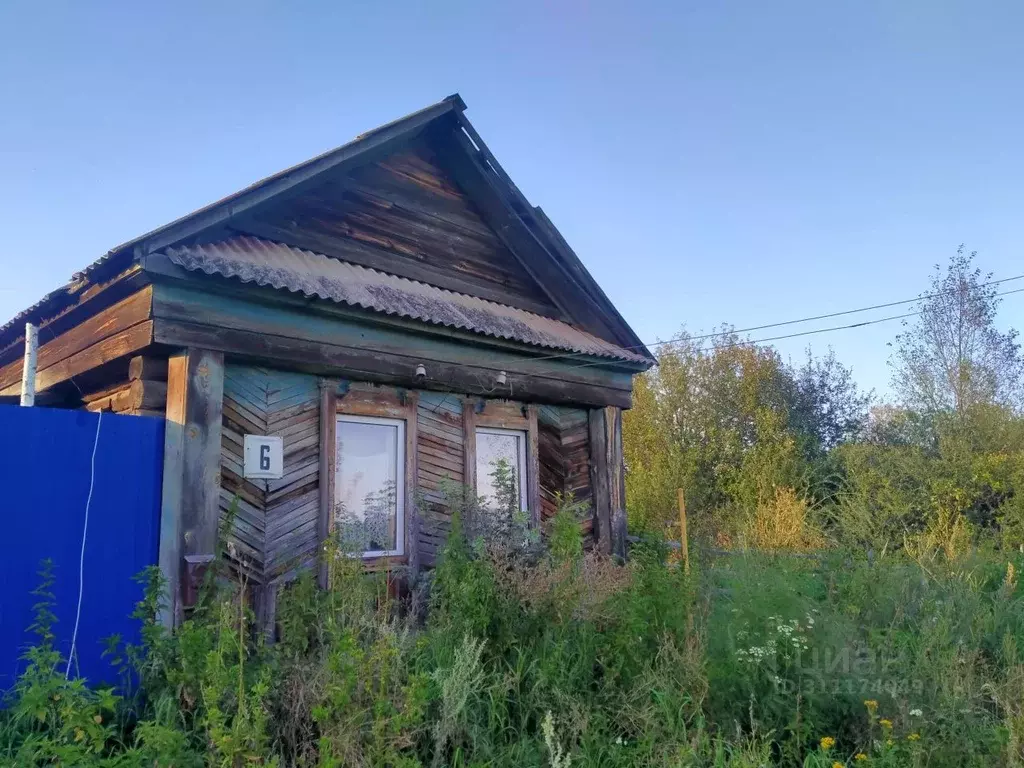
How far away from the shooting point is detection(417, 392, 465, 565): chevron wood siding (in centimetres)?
684

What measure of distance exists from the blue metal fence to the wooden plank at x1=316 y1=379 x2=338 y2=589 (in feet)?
4.45

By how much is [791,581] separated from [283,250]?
5.25 m

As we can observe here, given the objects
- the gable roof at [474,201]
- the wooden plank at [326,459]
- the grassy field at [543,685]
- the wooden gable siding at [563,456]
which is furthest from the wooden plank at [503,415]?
the grassy field at [543,685]

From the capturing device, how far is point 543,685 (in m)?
A: 4.04

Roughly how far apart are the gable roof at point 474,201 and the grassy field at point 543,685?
2.68 metres

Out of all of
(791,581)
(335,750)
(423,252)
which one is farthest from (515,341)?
(335,750)

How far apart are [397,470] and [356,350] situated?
3.99 ft

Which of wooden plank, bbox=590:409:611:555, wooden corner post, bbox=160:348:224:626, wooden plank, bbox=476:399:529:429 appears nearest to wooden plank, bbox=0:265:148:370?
wooden corner post, bbox=160:348:224:626

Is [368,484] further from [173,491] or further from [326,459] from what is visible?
[173,491]

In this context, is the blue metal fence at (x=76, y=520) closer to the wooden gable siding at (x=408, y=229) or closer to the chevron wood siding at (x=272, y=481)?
the chevron wood siding at (x=272, y=481)

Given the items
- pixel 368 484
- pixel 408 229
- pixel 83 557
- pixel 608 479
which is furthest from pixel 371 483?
pixel 608 479

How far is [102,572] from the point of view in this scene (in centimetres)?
479

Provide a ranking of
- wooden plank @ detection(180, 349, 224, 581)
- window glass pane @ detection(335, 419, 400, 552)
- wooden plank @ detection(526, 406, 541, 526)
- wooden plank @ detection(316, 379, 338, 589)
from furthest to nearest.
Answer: wooden plank @ detection(526, 406, 541, 526) < window glass pane @ detection(335, 419, 400, 552) < wooden plank @ detection(316, 379, 338, 589) < wooden plank @ detection(180, 349, 224, 581)

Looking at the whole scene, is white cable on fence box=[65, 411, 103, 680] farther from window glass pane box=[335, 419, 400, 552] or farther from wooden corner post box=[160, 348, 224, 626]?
window glass pane box=[335, 419, 400, 552]
